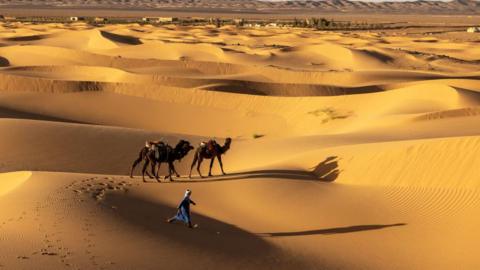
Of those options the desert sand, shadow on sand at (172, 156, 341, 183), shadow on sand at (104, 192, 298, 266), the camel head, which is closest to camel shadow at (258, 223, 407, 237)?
the desert sand

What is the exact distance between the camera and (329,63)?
46531 millimetres

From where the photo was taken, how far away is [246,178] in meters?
13.0

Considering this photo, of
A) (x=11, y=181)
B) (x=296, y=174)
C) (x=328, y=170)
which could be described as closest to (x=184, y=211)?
(x=11, y=181)

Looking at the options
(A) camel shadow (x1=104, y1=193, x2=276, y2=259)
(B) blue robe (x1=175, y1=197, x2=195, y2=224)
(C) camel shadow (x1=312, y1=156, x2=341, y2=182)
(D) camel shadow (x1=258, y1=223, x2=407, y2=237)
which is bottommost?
(C) camel shadow (x1=312, y1=156, x2=341, y2=182)

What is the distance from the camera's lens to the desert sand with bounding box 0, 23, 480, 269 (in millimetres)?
8992

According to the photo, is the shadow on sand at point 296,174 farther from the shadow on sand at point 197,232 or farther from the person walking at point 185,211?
the person walking at point 185,211

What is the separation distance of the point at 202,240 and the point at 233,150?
30.4 ft

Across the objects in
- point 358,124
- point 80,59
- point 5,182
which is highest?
point 5,182

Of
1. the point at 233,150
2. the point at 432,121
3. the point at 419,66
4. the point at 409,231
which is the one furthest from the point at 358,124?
the point at 419,66

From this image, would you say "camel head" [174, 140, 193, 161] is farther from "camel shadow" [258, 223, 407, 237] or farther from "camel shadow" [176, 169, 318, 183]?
"camel shadow" [258, 223, 407, 237]

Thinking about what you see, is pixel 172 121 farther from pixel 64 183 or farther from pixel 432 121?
pixel 64 183

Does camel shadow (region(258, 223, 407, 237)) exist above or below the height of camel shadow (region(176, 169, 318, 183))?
above

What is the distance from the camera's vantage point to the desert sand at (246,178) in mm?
8992

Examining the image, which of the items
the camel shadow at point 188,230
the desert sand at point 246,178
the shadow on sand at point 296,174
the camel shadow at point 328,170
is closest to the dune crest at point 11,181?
the desert sand at point 246,178
